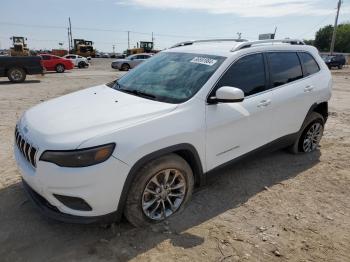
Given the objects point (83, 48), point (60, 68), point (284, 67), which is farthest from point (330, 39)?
point (284, 67)

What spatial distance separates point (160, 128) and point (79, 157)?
0.77 metres

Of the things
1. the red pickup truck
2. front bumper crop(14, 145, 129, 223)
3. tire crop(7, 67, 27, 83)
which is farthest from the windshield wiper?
the red pickup truck

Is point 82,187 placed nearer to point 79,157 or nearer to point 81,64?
point 79,157

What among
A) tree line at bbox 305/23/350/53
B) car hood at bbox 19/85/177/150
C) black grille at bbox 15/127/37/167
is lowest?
black grille at bbox 15/127/37/167

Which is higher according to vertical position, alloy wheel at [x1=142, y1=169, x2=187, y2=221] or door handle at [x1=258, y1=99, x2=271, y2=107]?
door handle at [x1=258, y1=99, x2=271, y2=107]

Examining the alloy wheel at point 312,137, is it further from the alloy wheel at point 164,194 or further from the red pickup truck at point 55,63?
the red pickup truck at point 55,63

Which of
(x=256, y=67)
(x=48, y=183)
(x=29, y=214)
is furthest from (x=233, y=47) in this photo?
(x=29, y=214)

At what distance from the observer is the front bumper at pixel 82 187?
2.61 metres

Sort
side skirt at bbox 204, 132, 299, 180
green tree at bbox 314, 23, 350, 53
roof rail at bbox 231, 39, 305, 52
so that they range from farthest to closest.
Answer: green tree at bbox 314, 23, 350, 53 → roof rail at bbox 231, 39, 305, 52 → side skirt at bbox 204, 132, 299, 180

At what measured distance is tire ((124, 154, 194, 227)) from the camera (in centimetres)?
296

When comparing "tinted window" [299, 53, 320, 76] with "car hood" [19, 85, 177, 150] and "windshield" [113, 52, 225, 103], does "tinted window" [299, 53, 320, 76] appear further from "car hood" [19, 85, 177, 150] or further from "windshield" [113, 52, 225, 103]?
"car hood" [19, 85, 177, 150]

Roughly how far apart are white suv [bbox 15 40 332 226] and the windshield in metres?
0.01

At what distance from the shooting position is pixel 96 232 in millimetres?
3162

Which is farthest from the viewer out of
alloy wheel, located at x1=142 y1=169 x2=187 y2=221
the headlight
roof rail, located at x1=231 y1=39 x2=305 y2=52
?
roof rail, located at x1=231 y1=39 x2=305 y2=52
